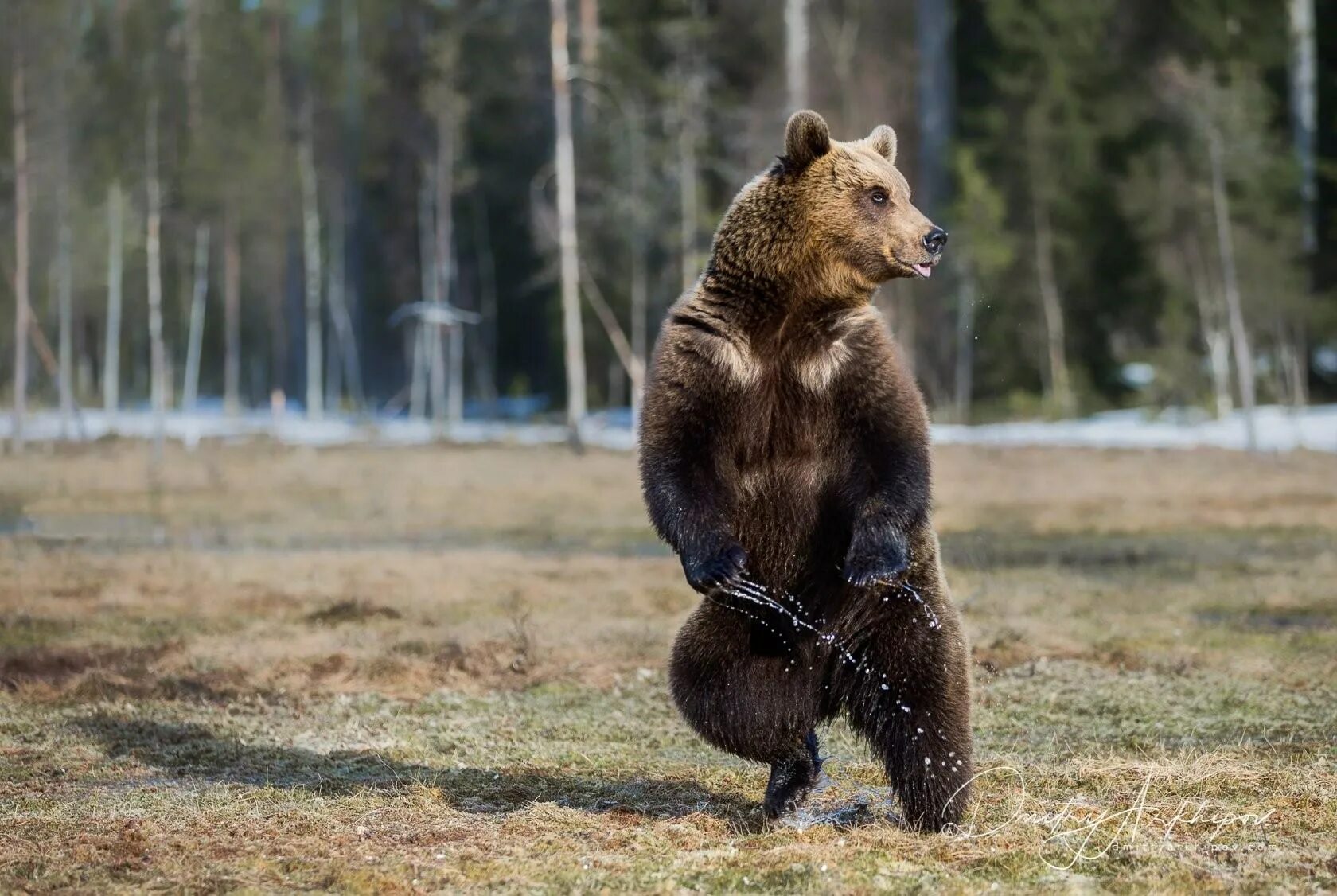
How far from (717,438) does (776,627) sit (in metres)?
0.78

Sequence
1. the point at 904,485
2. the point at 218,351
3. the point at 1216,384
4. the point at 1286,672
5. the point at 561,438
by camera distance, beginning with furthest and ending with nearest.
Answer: the point at 218,351
the point at 561,438
the point at 1216,384
the point at 1286,672
the point at 904,485

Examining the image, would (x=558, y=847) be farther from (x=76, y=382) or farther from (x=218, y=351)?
(x=218, y=351)

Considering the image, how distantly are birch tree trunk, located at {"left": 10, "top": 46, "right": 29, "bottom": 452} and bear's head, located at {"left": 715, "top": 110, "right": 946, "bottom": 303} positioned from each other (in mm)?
33342

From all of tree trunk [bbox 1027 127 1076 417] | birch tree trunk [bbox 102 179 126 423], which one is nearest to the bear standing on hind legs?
tree trunk [bbox 1027 127 1076 417]

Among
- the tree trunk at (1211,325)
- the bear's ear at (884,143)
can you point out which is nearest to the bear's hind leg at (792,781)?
the bear's ear at (884,143)

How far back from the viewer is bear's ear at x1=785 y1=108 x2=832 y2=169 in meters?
6.02

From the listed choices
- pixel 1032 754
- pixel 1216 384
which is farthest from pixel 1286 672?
pixel 1216 384

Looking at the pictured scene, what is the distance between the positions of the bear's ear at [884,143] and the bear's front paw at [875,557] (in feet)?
5.77

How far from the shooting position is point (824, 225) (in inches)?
239

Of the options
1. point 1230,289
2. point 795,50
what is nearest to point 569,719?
point 795,50

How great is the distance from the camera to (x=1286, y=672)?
1035 cm

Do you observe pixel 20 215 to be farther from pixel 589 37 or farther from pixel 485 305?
pixel 485 305

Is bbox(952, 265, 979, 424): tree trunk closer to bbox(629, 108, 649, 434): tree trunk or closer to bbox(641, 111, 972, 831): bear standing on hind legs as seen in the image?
bbox(629, 108, 649, 434): tree trunk

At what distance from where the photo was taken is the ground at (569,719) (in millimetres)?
5762
